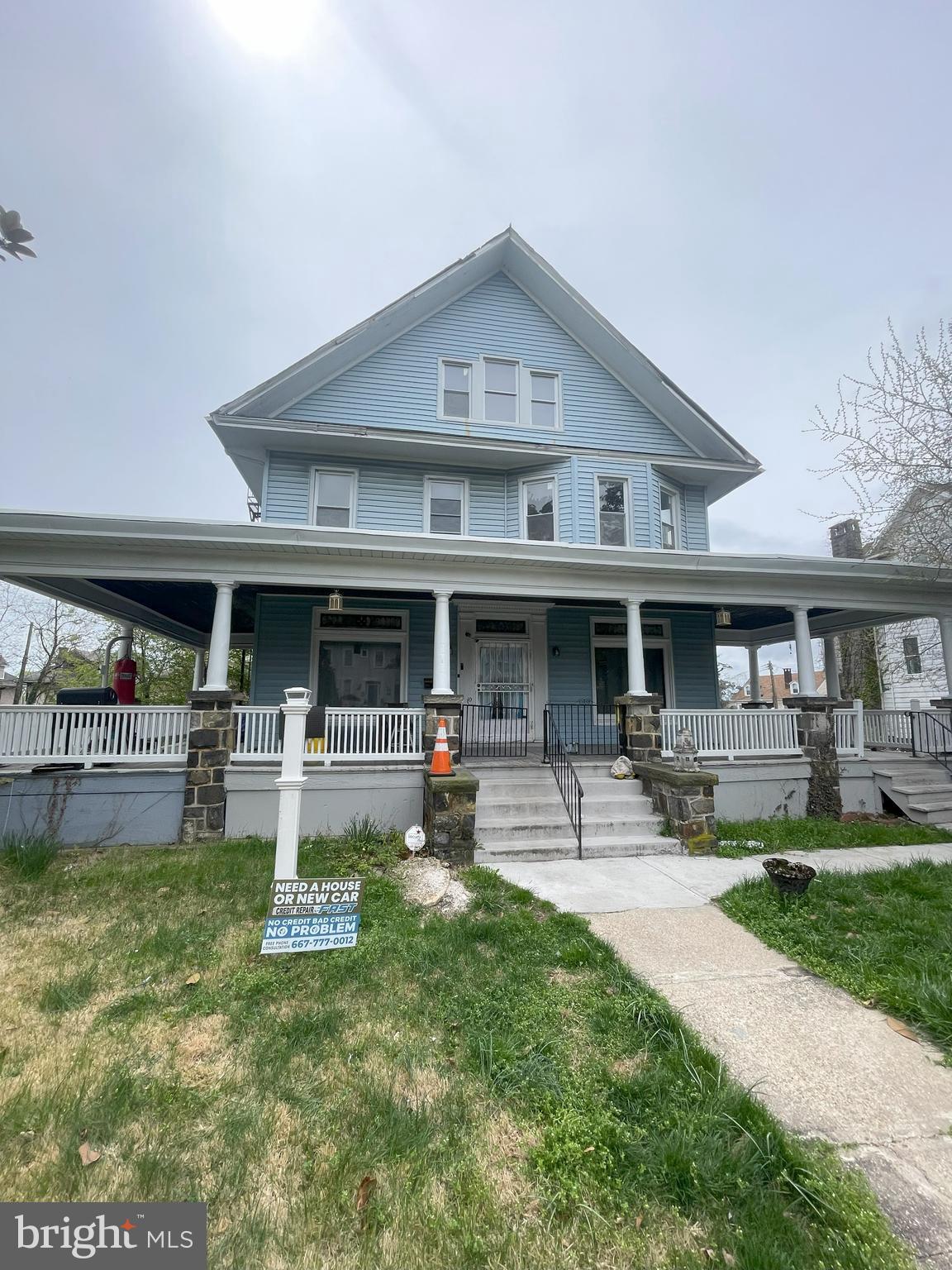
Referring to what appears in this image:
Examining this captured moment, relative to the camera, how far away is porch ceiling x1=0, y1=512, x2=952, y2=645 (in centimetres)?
711

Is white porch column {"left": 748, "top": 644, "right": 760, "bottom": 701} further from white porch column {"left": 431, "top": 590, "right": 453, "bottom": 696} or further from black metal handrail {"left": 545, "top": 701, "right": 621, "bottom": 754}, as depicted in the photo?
white porch column {"left": 431, "top": 590, "right": 453, "bottom": 696}

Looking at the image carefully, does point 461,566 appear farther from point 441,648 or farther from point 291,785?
point 291,785

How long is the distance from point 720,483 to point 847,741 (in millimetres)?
5932

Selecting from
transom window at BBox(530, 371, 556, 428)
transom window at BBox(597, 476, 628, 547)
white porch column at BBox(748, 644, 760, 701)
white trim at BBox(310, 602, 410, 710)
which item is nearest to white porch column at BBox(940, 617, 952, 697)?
white porch column at BBox(748, 644, 760, 701)

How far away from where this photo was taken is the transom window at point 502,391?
1116cm

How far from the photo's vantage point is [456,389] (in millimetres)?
11078

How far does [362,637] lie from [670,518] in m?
7.05

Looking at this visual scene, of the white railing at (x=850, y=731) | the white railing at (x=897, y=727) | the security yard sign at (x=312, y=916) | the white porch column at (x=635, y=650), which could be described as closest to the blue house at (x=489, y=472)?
the white porch column at (x=635, y=650)

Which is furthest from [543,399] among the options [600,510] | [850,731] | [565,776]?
[850,731]

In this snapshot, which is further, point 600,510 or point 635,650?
point 600,510

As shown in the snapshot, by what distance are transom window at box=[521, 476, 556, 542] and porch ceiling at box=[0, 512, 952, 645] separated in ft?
4.86

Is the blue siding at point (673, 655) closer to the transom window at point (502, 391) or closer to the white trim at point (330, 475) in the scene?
the transom window at point (502, 391)

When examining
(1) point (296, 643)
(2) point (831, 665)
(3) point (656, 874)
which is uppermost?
(1) point (296, 643)

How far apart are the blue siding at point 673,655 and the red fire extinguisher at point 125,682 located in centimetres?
757
